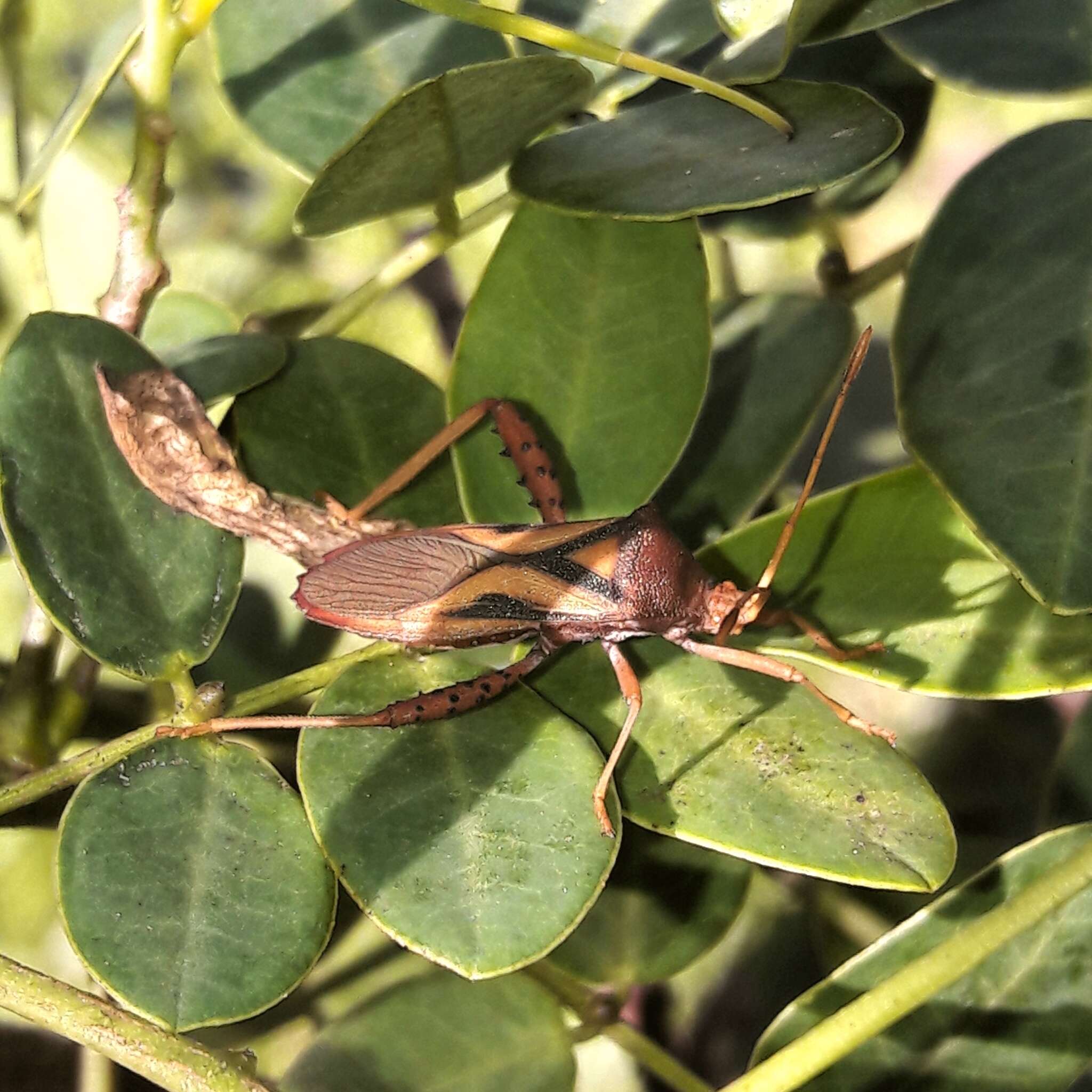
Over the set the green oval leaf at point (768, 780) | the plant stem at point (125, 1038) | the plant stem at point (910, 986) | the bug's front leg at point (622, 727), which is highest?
the bug's front leg at point (622, 727)

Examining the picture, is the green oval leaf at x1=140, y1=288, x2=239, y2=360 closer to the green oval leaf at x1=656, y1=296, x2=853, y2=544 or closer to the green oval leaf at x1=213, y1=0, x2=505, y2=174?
the green oval leaf at x1=213, y1=0, x2=505, y2=174

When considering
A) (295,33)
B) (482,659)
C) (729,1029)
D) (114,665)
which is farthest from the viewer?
(729,1029)

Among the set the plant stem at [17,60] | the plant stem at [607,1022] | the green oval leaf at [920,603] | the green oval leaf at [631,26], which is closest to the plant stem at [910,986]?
the green oval leaf at [920,603]

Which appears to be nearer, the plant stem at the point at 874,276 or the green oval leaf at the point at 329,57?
the green oval leaf at the point at 329,57

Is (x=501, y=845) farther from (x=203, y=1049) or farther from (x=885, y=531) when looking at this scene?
(x=885, y=531)

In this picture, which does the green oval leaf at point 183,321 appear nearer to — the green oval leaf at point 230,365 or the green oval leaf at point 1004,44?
the green oval leaf at point 230,365

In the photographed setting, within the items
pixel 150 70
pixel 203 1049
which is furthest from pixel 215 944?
pixel 150 70

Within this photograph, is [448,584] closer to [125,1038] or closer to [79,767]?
[79,767]

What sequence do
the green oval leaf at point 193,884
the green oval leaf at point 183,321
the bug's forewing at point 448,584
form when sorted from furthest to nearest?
the green oval leaf at point 183,321 → the bug's forewing at point 448,584 → the green oval leaf at point 193,884
